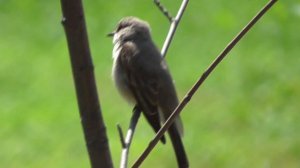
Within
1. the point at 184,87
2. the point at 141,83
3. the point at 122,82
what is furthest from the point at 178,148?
the point at 184,87

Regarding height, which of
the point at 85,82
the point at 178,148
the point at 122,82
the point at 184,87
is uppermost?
the point at 85,82

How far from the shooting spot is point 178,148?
3959 millimetres

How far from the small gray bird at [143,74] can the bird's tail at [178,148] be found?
404 mm

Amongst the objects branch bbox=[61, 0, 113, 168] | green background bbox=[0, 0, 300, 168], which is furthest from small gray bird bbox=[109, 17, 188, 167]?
branch bbox=[61, 0, 113, 168]

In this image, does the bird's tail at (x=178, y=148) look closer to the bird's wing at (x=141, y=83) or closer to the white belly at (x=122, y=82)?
the bird's wing at (x=141, y=83)

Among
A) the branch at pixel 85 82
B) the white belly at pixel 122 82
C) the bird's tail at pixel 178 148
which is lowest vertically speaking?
the white belly at pixel 122 82

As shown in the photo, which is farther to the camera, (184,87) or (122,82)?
(184,87)

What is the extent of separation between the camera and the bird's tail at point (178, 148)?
12.4 ft

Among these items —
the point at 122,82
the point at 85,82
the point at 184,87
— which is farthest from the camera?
the point at 184,87

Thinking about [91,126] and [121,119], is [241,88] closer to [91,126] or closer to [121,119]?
[121,119]

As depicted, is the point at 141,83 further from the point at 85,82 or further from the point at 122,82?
the point at 85,82

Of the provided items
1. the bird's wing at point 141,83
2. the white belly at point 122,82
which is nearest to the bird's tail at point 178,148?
the bird's wing at point 141,83

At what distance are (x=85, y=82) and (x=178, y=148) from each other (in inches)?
87.2

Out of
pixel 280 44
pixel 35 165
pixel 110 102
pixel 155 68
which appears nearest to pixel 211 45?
pixel 280 44
